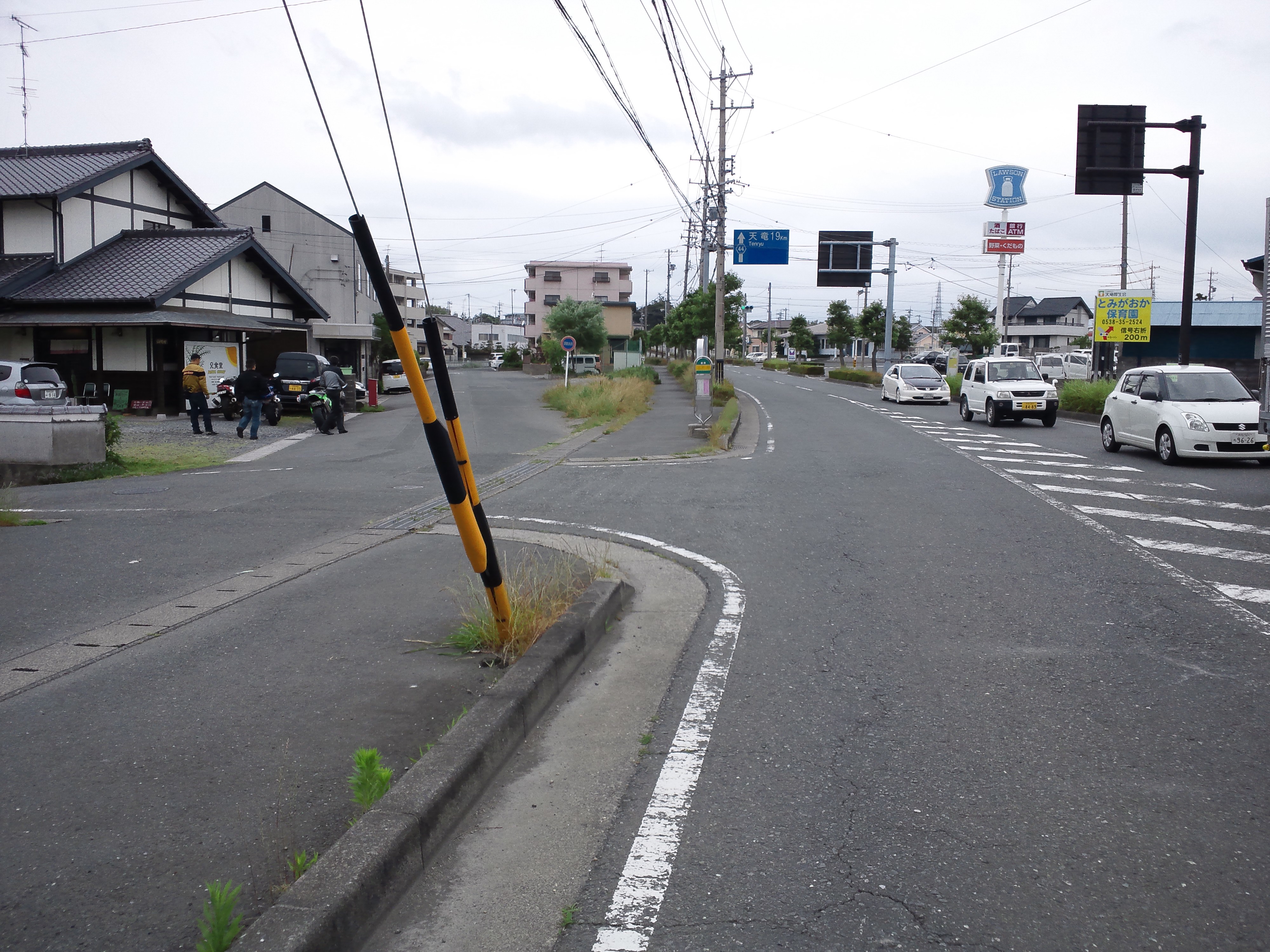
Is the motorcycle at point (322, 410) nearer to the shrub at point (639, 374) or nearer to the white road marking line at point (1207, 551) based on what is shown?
the shrub at point (639, 374)

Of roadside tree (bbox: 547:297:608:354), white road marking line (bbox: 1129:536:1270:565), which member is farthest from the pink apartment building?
white road marking line (bbox: 1129:536:1270:565)

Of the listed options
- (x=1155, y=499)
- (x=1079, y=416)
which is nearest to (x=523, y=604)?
(x=1155, y=499)

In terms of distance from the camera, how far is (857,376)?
48.8 metres

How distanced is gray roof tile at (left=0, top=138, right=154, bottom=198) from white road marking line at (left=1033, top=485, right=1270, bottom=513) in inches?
954

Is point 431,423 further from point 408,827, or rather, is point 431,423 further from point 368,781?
point 408,827

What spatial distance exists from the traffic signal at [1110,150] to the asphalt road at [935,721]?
11.0 metres

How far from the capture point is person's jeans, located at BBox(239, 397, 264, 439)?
20.7 meters

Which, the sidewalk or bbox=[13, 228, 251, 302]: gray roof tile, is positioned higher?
bbox=[13, 228, 251, 302]: gray roof tile

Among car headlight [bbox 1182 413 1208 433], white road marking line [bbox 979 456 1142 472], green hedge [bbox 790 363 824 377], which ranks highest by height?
green hedge [bbox 790 363 824 377]

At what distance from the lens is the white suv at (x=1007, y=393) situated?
76.8 ft

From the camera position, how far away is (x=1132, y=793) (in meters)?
3.91

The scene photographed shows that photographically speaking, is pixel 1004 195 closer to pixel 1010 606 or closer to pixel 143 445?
pixel 143 445

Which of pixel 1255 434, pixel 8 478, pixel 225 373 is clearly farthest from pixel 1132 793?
pixel 225 373

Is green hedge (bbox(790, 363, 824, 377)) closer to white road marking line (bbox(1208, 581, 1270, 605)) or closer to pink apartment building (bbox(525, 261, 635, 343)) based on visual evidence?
pink apartment building (bbox(525, 261, 635, 343))
